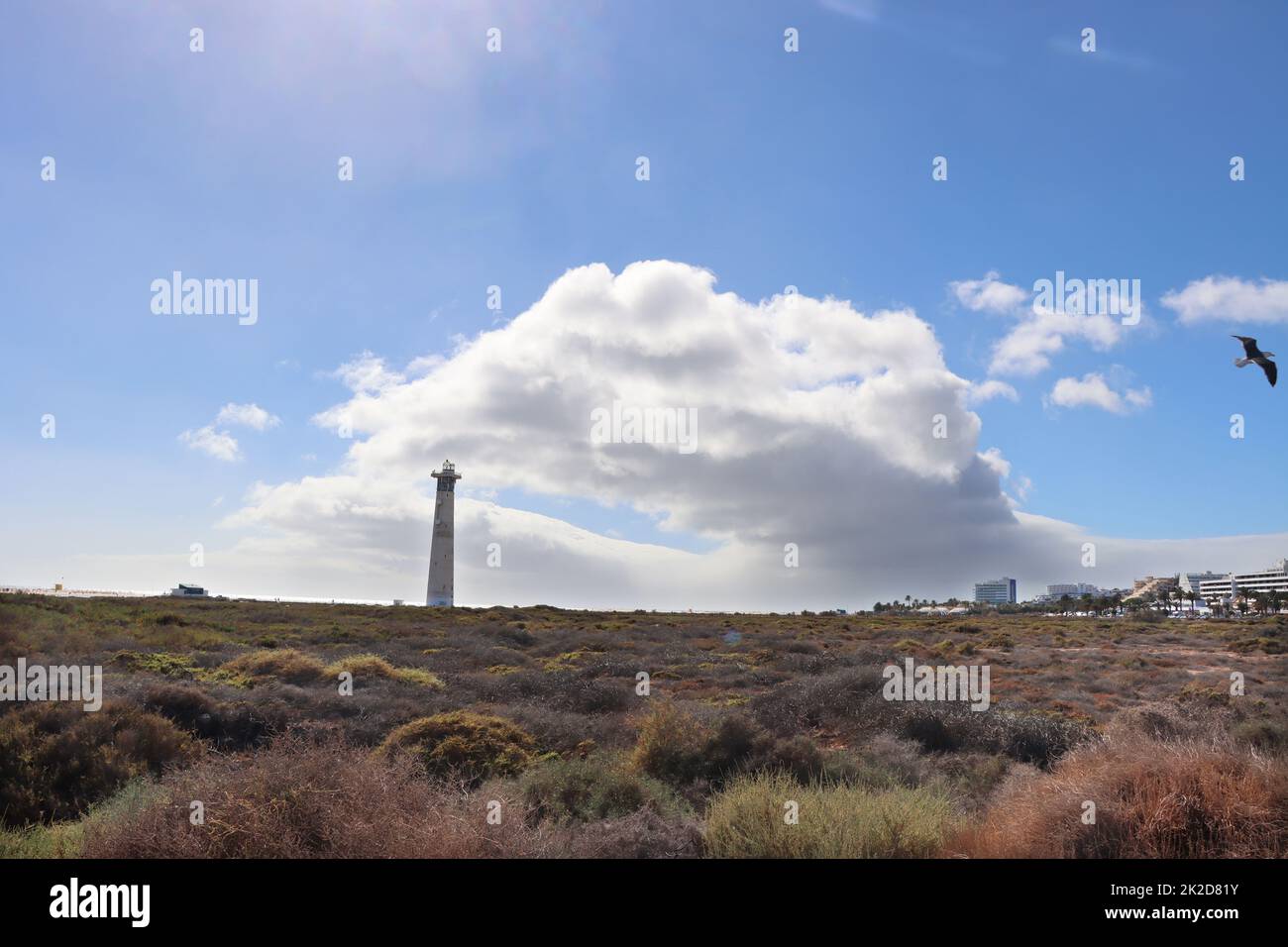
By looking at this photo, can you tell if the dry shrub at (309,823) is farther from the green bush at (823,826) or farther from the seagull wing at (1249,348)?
the seagull wing at (1249,348)

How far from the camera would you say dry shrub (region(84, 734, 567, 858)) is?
→ 5668 millimetres

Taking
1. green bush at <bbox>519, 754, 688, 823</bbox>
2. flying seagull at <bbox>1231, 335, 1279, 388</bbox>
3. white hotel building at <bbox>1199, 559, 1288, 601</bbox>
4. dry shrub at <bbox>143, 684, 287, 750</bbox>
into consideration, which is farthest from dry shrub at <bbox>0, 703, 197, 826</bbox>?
white hotel building at <bbox>1199, 559, 1288, 601</bbox>

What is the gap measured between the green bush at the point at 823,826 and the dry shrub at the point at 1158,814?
361mm

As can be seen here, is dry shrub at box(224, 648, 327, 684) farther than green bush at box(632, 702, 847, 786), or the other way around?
dry shrub at box(224, 648, 327, 684)

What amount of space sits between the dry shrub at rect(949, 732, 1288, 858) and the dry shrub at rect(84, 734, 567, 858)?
12.5ft

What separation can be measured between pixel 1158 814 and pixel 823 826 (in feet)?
8.46

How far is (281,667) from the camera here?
58.3ft

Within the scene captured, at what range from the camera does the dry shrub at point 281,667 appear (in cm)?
1717

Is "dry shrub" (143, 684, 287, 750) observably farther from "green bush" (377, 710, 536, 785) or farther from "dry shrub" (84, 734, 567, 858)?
"dry shrub" (84, 734, 567, 858)

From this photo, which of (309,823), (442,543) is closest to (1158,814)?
(309,823)

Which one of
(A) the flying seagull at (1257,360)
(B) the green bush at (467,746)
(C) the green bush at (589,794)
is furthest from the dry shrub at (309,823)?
(A) the flying seagull at (1257,360)

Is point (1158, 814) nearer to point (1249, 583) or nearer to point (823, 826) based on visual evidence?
point (823, 826)
